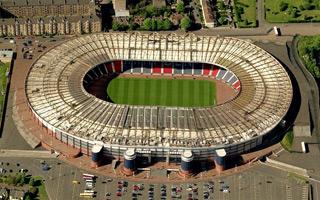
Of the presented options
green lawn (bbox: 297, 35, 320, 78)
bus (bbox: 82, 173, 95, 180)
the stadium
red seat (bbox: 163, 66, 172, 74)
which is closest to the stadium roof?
the stadium

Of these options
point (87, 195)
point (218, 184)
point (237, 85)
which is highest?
point (237, 85)

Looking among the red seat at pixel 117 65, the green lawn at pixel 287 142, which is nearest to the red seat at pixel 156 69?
the red seat at pixel 117 65

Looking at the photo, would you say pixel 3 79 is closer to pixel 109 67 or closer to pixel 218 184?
pixel 109 67

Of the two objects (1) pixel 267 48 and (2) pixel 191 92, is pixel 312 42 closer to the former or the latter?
(1) pixel 267 48

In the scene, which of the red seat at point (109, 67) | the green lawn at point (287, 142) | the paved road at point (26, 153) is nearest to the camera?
the paved road at point (26, 153)

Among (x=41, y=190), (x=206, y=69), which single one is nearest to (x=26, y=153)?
(x=41, y=190)

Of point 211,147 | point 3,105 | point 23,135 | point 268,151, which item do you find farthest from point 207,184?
point 3,105

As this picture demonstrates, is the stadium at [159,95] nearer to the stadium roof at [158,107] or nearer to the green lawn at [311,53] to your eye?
the stadium roof at [158,107]
